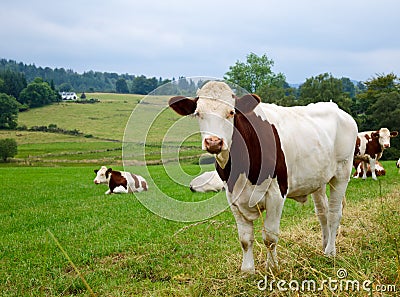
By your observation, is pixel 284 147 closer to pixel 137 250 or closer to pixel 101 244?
pixel 137 250

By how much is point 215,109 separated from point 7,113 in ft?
197

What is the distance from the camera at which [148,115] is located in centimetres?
411

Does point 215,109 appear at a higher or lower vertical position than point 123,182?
higher

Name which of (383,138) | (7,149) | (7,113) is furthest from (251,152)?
(7,113)

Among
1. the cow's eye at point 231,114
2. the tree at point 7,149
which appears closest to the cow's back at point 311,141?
the cow's eye at point 231,114

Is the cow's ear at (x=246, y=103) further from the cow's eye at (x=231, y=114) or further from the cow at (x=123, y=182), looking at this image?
the cow at (x=123, y=182)

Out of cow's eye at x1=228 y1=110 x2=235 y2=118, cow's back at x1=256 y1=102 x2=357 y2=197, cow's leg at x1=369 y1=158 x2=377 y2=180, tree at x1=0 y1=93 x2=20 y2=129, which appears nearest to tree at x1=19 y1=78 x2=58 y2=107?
tree at x1=0 y1=93 x2=20 y2=129

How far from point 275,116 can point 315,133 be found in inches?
24.6

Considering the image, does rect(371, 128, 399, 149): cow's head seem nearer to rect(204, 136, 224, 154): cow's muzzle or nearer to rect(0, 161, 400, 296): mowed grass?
rect(0, 161, 400, 296): mowed grass

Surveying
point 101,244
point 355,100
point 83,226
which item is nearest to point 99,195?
point 83,226

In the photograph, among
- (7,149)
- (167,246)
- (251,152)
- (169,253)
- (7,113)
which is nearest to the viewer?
(251,152)

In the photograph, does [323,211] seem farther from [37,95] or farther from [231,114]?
[37,95]

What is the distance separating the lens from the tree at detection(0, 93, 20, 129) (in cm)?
5441

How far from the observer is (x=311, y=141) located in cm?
463
